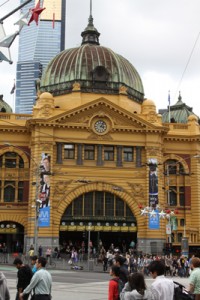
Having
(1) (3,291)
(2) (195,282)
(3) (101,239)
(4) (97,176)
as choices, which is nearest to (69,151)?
(4) (97,176)

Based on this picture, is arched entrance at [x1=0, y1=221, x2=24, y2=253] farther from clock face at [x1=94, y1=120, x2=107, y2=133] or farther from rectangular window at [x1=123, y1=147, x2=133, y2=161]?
rectangular window at [x1=123, y1=147, x2=133, y2=161]

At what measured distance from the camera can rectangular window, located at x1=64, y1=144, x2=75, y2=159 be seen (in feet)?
199

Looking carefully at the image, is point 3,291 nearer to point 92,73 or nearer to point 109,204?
point 109,204

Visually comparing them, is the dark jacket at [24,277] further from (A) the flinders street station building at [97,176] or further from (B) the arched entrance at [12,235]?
(B) the arched entrance at [12,235]

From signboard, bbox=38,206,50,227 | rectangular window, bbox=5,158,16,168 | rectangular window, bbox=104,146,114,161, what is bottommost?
signboard, bbox=38,206,50,227

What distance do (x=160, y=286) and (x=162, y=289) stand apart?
70 millimetres

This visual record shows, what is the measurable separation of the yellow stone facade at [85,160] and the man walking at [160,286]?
4749 centimetres

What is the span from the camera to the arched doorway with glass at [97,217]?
59.2m

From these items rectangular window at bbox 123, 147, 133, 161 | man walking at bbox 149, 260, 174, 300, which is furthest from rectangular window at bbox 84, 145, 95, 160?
man walking at bbox 149, 260, 174, 300

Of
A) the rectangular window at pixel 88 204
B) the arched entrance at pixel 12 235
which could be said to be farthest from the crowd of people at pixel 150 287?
the arched entrance at pixel 12 235

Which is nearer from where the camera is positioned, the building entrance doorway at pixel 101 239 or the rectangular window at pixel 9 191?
the building entrance doorway at pixel 101 239

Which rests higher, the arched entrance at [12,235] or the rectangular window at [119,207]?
the rectangular window at [119,207]

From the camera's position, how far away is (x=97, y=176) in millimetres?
60312

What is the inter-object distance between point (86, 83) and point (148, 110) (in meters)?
9.80
